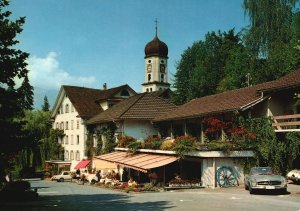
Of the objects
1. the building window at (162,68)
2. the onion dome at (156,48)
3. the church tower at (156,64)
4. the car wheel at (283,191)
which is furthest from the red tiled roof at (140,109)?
the building window at (162,68)

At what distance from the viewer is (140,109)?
151 feet

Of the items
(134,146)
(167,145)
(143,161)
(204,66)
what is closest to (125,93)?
(204,66)

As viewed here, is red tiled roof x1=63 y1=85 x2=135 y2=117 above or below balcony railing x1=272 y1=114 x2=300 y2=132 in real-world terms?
above

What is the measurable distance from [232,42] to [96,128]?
24472 millimetres

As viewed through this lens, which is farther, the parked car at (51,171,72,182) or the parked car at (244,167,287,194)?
the parked car at (51,171,72,182)

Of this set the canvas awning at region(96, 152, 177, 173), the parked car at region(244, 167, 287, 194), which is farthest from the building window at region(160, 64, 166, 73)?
the parked car at region(244, 167, 287, 194)

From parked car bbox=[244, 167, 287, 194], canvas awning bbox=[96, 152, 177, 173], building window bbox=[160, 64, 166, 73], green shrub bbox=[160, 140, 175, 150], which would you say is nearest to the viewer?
parked car bbox=[244, 167, 287, 194]

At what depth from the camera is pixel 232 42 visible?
202 ft

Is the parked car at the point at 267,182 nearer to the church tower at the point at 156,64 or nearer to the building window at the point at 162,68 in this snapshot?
the church tower at the point at 156,64

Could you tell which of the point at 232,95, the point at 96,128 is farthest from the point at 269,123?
the point at 96,128

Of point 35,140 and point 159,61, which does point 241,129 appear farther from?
point 159,61

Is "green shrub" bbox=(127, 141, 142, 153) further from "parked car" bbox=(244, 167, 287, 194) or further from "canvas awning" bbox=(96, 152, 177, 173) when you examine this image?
"parked car" bbox=(244, 167, 287, 194)

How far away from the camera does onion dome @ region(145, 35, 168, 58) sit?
88.7 m

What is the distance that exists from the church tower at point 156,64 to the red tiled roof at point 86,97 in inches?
1096
